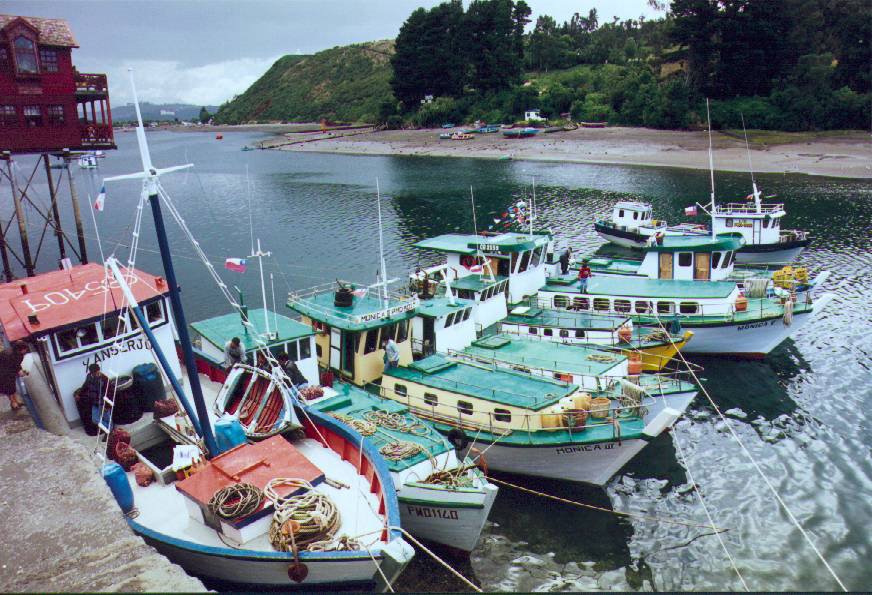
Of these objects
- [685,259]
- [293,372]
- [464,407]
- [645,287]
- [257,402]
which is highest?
[293,372]

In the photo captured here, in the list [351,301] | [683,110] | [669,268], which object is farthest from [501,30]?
[351,301]

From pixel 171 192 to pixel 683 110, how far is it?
8291 centimetres

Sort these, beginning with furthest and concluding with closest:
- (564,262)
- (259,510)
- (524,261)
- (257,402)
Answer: (564,262) < (524,261) < (257,402) < (259,510)

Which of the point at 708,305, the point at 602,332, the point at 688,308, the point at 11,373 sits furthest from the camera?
the point at 688,308

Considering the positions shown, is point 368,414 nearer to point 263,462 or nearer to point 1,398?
point 263,462

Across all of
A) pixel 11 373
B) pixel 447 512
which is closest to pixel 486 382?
pixel 447 512

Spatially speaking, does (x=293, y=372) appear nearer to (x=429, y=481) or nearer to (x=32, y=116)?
(x=429, y=481)

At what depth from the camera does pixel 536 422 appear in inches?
800

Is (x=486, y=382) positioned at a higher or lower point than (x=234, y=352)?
lower

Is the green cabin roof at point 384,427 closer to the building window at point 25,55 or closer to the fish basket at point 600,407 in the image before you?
the fish basket at point 600,407

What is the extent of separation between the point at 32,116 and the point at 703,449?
38960 millimetres

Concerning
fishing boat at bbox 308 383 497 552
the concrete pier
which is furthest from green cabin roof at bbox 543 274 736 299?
the concrete pier

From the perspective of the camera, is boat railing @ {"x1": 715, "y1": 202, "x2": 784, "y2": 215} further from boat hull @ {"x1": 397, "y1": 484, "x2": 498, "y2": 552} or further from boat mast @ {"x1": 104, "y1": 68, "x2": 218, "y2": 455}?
boat mast @ {"x1": 104, "y1": 68, "x2": 218, "y2": 455}

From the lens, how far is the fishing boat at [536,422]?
1970 cm
